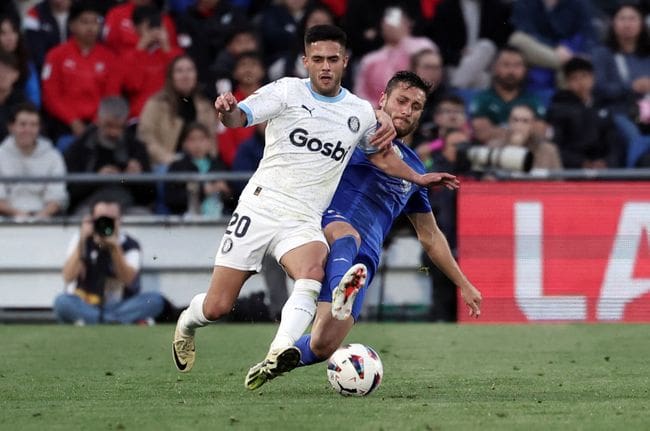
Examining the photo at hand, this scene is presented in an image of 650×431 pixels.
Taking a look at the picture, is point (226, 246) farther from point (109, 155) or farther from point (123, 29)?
point (123, 29)

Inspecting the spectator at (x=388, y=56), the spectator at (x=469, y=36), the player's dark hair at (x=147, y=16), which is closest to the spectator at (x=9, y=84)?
the player's dark hair at (x=147, y=16)

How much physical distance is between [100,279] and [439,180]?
7.47 m

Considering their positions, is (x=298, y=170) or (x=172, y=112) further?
(x=172, y=112)

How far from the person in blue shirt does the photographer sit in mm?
6054

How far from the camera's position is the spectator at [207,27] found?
17875 mm

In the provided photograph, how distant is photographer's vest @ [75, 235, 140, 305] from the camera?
15000 mm

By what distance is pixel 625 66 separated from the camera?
17641 millimetres

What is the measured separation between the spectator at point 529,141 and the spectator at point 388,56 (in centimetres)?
186

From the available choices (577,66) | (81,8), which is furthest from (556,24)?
(81,8)

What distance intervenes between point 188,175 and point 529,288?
378 centimetres

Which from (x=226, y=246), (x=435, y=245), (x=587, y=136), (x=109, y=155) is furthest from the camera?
(x=587, y=136)

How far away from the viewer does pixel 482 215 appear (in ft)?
49.5

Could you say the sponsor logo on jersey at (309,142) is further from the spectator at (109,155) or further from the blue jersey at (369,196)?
the spectator at (109,155)

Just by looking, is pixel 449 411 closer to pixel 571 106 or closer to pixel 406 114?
pixel 406 114
